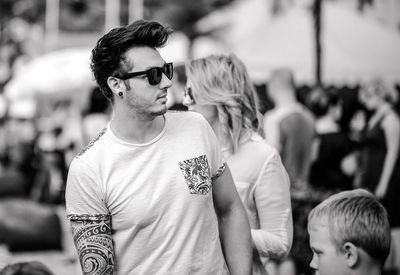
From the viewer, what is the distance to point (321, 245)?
8.91 ft

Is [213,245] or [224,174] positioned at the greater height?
[224,174]

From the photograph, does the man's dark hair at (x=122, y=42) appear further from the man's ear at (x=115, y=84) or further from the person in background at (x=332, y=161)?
the person in background at (x=332, y=161)

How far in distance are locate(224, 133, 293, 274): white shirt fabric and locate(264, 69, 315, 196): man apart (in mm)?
3079

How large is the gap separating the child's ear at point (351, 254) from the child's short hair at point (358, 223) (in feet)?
0.06

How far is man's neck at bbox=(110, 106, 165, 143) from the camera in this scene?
115 inches

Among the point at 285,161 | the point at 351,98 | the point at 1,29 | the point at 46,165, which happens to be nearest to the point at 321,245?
the point at 285,161

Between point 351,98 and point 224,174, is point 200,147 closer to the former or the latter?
point 224,174

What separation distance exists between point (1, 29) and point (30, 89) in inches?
1345

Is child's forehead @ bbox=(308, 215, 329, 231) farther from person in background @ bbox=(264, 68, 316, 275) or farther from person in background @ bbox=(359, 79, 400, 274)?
person in background @ bbox=(359, 79, 400, 274)

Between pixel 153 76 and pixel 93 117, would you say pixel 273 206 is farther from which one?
pixel 93 117

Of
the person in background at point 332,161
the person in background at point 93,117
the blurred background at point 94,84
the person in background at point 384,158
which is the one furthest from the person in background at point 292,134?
the person in background at point 93,117

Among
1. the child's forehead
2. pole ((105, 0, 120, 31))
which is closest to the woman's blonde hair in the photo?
the child's forehead

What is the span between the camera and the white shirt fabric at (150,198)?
280cm

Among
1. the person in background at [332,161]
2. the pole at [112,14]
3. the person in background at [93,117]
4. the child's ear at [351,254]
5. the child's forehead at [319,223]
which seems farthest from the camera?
the pole at [112,14]
